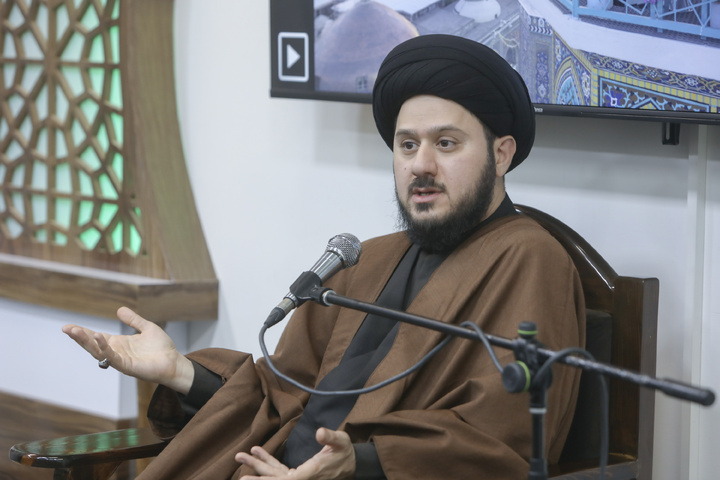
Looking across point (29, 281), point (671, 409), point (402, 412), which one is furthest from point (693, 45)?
point (29, 281)

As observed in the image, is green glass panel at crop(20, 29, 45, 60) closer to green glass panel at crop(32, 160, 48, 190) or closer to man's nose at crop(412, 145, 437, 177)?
green glass panel at crop(32, 160, 48, 190)

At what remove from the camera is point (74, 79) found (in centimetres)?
377

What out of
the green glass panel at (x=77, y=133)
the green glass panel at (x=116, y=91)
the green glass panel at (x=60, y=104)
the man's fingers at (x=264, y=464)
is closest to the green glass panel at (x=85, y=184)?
the green glass panel at (x=77, y=133)

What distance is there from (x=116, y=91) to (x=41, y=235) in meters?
0.73

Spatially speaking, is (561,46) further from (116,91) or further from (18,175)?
(18,175)

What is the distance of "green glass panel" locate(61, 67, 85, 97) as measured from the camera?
375 centimetres

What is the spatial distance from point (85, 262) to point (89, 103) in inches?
24.1

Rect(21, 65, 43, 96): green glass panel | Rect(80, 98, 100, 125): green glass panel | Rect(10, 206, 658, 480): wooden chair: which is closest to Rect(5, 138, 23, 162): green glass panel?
Rect(21, 65, 43, 96): green glass panel

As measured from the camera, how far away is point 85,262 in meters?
3.76

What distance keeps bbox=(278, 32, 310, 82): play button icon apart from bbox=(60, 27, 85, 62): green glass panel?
→ 1.10 metres

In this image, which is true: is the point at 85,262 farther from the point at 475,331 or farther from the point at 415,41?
the point at 475,331

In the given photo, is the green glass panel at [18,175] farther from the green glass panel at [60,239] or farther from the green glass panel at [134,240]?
the green glass panel at [134,240]

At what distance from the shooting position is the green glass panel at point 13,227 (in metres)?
4.09

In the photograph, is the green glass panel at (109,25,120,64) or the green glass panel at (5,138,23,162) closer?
the green glass panel at (109,25,120,64)
